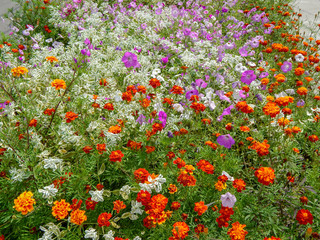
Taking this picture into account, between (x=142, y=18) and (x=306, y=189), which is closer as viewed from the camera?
(x=306, y=189)

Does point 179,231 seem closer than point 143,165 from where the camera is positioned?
Yes

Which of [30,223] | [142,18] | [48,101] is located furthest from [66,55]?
[30,223]

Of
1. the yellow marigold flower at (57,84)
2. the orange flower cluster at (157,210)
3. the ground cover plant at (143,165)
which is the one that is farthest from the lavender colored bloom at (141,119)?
the orange flower cluster at (157,210)

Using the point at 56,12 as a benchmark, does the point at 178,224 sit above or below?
below

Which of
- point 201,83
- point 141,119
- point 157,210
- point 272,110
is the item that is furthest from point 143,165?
point 201,83

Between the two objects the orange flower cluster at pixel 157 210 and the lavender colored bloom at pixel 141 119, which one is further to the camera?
the lavender colored bloom at pixel 141 119

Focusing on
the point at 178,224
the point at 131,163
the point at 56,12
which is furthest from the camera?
the point at 56,12

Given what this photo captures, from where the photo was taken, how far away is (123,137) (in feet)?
7.08

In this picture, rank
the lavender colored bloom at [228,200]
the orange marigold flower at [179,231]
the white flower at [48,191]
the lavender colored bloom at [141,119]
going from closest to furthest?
the orange marigold flower at [179,231] → the white flower at [48,191] → the lavender colored bloom at [228,200] → the lavender colored bloom at [141,119]

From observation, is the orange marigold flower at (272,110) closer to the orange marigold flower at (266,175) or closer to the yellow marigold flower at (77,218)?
the orange marigold flower at (266,175)

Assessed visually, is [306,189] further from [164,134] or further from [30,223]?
[30,223]

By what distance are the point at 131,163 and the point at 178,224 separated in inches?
28.4

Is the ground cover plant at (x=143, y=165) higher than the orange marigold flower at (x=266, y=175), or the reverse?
the orange marigold flower at (x=266, y=175)

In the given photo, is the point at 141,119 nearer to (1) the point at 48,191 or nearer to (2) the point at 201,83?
(1) the point at 48,191
